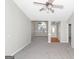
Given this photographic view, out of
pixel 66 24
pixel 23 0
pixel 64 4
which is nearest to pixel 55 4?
pixel 64 4

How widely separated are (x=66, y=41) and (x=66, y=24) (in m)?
1.51

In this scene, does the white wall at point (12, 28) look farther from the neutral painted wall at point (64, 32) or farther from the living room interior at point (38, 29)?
the neutral painted wall at point (64, 32)

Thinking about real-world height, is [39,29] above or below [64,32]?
above

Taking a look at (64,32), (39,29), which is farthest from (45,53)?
(39,29)

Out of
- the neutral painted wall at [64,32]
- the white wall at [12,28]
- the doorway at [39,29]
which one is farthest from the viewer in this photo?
the doorway at [39,29]

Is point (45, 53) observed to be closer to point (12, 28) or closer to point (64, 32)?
point (12, 28)

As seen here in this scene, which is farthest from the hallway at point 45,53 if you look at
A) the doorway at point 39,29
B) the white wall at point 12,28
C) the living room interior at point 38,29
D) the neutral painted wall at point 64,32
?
the doorway at point 39,29

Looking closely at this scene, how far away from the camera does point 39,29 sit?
55.5 feet

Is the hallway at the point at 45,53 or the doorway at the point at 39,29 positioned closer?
the hallway at the point at 45,53

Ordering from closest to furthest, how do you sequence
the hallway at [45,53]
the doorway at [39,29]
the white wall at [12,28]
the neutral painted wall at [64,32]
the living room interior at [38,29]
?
the white wall at [12,28], the hallway at [45,53], the living room interior at [38,29], the neutral painted wall at [64,32], the doorway at [39,29]
